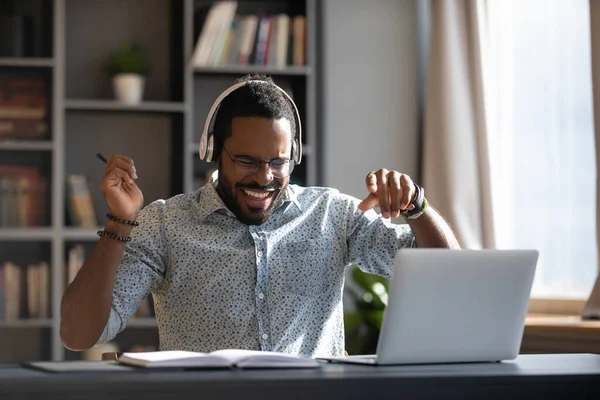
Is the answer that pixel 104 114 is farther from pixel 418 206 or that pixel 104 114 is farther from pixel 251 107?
pixel 418 206

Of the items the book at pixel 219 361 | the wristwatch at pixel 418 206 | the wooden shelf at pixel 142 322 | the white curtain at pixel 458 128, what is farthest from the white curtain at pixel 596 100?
the book at pixel 219 361

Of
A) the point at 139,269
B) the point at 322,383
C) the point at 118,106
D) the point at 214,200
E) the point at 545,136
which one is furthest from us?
the point at 118,106

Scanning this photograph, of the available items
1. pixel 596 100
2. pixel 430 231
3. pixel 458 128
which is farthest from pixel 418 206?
pixel 458 128

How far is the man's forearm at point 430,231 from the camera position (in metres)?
2.06

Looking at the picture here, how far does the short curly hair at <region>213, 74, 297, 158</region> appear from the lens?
215 centimetres

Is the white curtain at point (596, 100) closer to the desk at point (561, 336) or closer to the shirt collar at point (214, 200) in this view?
the desk at point (561, 336)

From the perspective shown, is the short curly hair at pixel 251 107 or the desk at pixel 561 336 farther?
the desk at pixel 561 336

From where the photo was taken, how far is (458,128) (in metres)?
3.91

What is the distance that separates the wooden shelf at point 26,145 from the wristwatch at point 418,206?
2177 millimetres

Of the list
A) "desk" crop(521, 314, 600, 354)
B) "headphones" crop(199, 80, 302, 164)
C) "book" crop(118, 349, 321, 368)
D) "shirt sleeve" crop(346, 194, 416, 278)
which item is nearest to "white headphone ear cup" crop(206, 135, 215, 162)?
"headphones" crop(199, 80, 302, 164)

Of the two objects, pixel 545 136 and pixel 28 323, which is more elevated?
pixel 545 136

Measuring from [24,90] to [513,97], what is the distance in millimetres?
1954

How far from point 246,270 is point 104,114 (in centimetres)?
215

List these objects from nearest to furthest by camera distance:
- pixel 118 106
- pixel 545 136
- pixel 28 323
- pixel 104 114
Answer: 1. pixel 545 136
2. pixel 28 323
3. pixel 118 106
4. pixel 104 114
